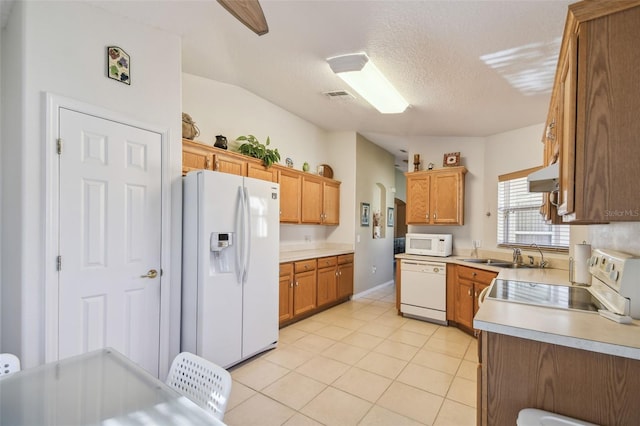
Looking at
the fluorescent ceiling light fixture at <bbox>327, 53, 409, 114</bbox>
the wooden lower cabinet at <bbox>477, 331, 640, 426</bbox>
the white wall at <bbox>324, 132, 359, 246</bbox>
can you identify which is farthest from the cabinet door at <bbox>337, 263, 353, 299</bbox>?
the wooden lower cabinet at <bbox>477, 331, 640, 426</bbox>

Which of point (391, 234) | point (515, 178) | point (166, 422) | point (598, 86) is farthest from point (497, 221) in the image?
point (166, 422)

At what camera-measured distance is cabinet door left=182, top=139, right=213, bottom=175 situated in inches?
114

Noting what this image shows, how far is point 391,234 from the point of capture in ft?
22.3

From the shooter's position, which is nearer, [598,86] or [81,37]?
[598,86]

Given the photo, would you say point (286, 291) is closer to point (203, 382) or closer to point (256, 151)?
point (256, 151)

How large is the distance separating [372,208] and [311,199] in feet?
5.47

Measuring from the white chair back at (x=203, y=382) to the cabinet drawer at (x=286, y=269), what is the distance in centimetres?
232

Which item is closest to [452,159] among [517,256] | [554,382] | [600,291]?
[517,256]

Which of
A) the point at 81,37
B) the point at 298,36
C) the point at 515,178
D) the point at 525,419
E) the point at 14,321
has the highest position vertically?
the point at 298,36

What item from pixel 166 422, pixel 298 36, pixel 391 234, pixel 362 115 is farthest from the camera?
pixel 391 234

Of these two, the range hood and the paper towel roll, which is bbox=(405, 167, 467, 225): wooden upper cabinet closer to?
the paper towel roll

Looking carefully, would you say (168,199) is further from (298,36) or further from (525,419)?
(525,419)

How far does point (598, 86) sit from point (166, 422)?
78.4 inches

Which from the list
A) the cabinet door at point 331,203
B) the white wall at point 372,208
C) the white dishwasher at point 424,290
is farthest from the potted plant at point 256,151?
the white dishwasher at point 424,290
